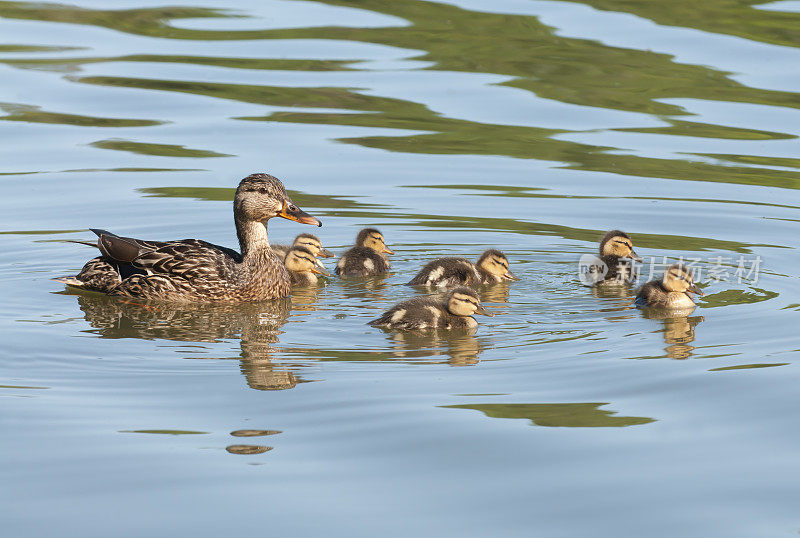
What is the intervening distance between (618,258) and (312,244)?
2.04 meters

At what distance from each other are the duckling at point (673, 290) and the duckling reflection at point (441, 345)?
3.70 feet

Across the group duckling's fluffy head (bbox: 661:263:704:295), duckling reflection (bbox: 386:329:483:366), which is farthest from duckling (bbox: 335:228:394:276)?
duckling's fluffy head (bbox: 661:263:704:295)

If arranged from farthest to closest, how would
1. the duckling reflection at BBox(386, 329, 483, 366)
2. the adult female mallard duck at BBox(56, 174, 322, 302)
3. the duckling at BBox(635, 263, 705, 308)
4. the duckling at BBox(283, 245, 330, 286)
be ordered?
the duckling at BBox(283, 245, 330, 286) → the adult female mallard duck at BBox(56, 174, 322, 302) → the duckling at BBox(635, 263, 705, 308) → the duckling reflection at BBox(386, 329, 483, 366)

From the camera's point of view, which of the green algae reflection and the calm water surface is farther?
the green algae reflection

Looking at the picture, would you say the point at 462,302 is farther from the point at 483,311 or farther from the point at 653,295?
the point at 653,295

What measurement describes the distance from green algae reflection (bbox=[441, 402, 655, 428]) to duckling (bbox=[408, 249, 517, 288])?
2.56 m

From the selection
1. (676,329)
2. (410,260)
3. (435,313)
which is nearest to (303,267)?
(410,260)

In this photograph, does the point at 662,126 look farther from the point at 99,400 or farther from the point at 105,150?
the point at 99,400

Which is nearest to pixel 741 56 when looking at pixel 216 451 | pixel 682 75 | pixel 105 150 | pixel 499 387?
pixel 682 75

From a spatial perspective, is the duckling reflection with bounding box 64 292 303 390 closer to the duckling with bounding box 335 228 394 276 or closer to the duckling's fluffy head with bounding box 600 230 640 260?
the duckling with bounding box 335 228 394 276

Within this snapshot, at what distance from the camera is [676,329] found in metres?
7.21

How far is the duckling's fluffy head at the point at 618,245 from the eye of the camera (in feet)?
27.9

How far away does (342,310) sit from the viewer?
780 centimetres

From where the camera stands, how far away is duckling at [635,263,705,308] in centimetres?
755
